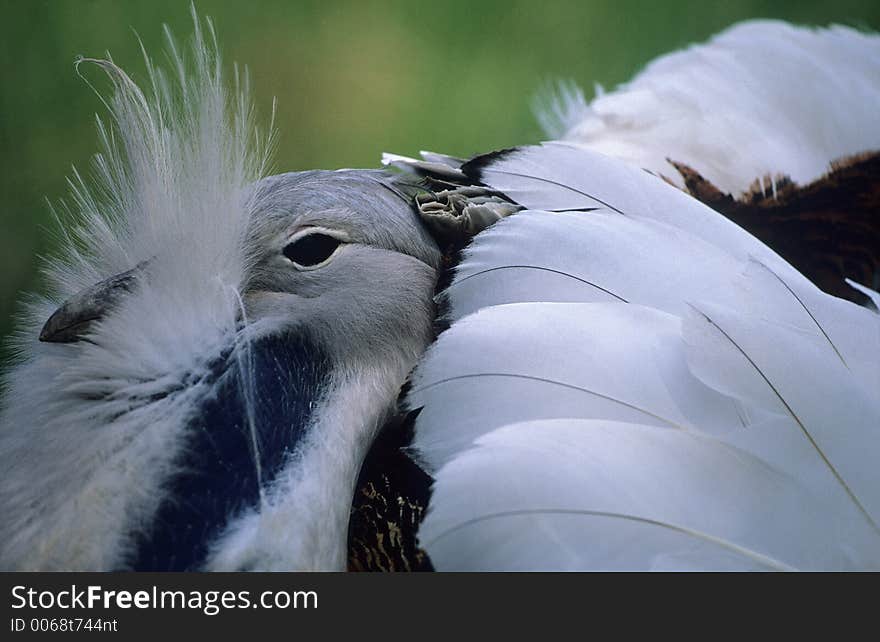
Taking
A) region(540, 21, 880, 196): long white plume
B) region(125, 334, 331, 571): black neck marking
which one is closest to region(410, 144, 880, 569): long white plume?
region(125, 334, 331, 571): black neck marking

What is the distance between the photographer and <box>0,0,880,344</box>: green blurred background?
6.35 feet

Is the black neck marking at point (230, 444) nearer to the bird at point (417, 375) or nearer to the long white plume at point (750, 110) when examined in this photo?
the bird at point (417, 375)

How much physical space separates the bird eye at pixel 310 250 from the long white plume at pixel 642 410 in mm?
124

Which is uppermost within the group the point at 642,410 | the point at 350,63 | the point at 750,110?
the point at 350,63

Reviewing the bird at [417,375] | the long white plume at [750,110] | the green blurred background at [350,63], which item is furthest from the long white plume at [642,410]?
the green blurred background at [350,63]

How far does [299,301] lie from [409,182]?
7.0 inches

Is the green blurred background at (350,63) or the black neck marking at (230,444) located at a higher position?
the green blurred background at (350,63)

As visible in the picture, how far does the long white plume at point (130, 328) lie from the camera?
76cm

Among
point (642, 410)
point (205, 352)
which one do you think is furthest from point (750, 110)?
point (205, 352)

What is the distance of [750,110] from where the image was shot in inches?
59.4

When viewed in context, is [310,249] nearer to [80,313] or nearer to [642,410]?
[80,313]

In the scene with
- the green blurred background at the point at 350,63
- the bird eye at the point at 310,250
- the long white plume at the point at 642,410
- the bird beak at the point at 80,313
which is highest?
the green blurred background at the point at 350,63

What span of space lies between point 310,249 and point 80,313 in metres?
0.20

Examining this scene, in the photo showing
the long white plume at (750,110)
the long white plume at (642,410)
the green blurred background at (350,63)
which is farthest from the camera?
Answer: the green blurred background at (350,63)
